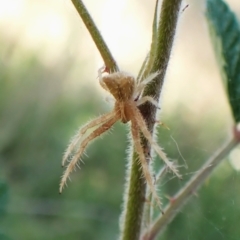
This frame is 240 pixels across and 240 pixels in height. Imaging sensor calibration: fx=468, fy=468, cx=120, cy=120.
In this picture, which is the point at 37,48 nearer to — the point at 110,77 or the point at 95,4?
the point at 95,4

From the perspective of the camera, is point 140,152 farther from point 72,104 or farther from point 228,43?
point 72,104

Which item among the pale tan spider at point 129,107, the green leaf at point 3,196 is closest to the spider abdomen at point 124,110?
the pale tan spider at point 129,107

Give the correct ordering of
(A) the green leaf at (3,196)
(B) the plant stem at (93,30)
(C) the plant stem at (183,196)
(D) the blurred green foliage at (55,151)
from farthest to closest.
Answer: (D) the blurred green foliage at (55,151) < (A) the green leaf at (3,196) < (C) the plant stem at (183,196) < (B) the plant stem at (93,30)

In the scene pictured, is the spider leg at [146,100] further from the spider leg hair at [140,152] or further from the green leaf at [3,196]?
the green leaf at [3,196]

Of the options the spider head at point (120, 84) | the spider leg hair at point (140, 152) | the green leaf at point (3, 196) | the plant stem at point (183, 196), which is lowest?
the plant stem at point (183, 196)

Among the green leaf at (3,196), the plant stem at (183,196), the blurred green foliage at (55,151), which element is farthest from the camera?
the blurred green foliage at (55,151)

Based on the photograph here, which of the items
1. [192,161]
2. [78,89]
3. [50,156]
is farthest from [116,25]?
[192,161]

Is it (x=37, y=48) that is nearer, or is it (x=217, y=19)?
(x=217, y=19)
